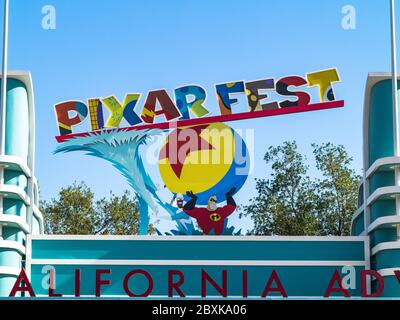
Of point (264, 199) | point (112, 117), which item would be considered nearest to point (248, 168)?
point (112, 117)

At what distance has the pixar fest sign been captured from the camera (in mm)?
21250

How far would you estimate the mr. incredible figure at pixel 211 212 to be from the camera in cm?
2109

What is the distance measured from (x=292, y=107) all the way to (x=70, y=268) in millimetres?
6440

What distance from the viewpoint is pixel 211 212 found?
21.1 metres

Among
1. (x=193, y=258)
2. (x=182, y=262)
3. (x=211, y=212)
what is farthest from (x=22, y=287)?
(x=211, y=212)

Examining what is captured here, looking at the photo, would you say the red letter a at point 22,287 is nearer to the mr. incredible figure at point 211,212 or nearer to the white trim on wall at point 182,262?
the white trim on wall at point 182,262

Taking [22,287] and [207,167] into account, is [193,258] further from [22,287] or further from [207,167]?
[22,287]

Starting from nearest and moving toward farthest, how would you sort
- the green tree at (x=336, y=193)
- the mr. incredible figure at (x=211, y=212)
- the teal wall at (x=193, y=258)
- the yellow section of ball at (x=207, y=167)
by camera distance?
the teal wall at (x=193, y=258) < the mr. incredible figure at (x=211, y=212) < the yellow section of ball at (x=207, y=167) < the green tree at (x=336, y=193)

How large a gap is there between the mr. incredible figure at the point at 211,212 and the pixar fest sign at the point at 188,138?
0.07 feet

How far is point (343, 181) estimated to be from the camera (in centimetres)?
3766

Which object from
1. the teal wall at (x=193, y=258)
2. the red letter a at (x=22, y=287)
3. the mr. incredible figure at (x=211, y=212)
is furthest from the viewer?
the mr. incredible figure at (x=211, y=212)

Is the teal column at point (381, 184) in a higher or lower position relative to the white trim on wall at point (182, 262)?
higher

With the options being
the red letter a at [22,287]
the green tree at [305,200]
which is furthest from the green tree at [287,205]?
the red letter a at [22,287]

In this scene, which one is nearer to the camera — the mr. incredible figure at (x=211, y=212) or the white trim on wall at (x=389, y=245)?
the white trim on wall at (x=389, y=245)
